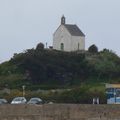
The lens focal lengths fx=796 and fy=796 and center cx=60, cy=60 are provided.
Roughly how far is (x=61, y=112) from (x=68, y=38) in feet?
287

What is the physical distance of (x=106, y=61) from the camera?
10812 centimetres

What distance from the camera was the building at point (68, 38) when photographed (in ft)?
424

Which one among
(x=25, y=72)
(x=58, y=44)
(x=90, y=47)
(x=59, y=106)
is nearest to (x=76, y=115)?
(x=59, y=106)

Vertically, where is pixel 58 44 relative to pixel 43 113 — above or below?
above

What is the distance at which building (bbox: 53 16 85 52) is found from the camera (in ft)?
424

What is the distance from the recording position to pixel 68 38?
13025cm

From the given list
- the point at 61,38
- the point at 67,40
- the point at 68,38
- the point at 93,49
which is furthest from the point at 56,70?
the point at 61,38

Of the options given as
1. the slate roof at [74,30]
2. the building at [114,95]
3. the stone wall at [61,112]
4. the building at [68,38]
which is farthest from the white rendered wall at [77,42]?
the stone wall at [61,112]

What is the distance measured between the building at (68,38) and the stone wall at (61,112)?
83.7 meters

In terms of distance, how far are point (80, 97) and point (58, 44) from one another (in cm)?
6329

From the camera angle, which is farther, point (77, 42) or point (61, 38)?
point (61, 38)

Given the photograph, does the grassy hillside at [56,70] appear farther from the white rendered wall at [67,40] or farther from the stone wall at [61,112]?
the stone wall at [61,112]

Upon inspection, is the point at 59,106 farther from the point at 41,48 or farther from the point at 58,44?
the point at 58,44

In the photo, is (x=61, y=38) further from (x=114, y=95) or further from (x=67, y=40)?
(x=114, y=95)
